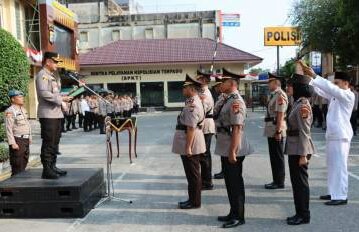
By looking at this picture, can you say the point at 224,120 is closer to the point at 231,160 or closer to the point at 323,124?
the point at 231,160

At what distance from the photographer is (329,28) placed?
23906 mm

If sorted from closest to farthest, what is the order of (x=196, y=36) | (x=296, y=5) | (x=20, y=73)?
(x=20, y=73), (x=296, y=5), (x=196, y=36)

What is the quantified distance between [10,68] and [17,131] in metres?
2.99

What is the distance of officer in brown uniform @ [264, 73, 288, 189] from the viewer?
8.44 metres

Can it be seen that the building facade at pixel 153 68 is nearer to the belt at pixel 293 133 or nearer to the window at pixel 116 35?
the window at pixel 116 35

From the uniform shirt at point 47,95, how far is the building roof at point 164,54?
36267 mm

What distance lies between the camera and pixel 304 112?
6.47 m

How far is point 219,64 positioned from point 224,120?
38609mm

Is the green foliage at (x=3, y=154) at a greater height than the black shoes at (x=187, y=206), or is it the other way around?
the green foliage at (x=3, y=154)

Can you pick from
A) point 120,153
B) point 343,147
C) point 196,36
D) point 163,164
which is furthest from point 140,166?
point 196,36

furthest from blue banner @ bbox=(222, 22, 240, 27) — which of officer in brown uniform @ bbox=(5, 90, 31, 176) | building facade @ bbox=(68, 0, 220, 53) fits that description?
officer in brown uniform @ bbox=(5, 90, 31, 176)

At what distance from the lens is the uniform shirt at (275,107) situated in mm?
8430

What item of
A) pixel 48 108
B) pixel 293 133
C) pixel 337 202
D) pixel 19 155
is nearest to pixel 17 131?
pixel 19 155

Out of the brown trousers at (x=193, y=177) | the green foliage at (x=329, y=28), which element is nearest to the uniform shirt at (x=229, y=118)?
the brown trousers at (x=193, y=177)
